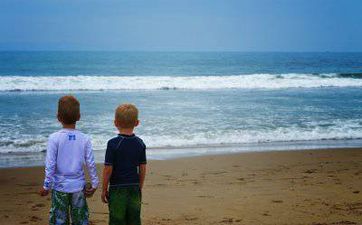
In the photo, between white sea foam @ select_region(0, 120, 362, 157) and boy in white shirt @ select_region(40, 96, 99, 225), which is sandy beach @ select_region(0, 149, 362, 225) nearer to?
boy in white shirt @ select_region(40, 96, 99, 225)

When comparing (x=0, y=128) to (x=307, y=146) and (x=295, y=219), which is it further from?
(x=295, y=219)

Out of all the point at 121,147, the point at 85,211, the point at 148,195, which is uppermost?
the point at 121,147

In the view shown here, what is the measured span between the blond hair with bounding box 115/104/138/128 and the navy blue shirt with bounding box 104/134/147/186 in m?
0.11

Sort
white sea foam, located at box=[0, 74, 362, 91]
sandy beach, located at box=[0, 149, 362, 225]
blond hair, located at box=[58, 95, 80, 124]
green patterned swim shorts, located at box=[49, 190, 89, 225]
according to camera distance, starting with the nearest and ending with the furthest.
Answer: blond hair, located at box=[58, 95, 80, 124] → green patterned swim shorts, located at box=[49, 190, 89, 225] → sandy beach, located at box=[0, 149, 362, 225] → white sea foam, located at box=[0, 74, 362, 91]

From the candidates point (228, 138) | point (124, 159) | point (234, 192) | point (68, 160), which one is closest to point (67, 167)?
point (68, 160)

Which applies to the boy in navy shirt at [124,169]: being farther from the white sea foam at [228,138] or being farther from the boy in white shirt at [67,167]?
the white sea foam at [228,138]

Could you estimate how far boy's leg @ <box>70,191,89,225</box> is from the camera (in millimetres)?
3676

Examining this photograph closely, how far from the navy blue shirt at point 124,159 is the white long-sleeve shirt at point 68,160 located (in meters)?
0.15

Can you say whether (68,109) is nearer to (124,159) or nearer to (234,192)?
(124,159)

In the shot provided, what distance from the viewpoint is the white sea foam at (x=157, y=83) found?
2852 centimetres

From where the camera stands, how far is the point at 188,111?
16453mm

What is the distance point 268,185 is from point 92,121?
7.65 meters

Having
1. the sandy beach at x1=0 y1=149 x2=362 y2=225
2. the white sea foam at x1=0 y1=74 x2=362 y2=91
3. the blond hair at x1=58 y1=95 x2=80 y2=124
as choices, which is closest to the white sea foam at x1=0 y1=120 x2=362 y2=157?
the sandy beach at x1=0 y1=149 x2=362 y2=225

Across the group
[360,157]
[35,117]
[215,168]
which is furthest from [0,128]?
[360,157]
